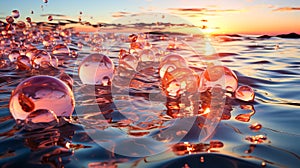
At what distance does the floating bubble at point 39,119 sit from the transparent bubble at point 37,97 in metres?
0.04

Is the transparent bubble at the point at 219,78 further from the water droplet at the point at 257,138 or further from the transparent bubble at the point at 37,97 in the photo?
the transparent bubble at the point at 37,97

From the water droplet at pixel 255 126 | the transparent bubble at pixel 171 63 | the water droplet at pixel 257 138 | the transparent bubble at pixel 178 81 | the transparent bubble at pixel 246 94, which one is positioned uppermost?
the transparent bubble at pixel 171 63

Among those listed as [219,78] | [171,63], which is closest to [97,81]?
[171,63]

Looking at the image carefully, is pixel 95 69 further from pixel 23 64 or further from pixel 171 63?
pixel 23 64

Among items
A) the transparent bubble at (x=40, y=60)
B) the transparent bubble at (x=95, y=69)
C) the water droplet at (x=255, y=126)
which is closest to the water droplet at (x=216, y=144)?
the water droplet at (x=255, y=126)

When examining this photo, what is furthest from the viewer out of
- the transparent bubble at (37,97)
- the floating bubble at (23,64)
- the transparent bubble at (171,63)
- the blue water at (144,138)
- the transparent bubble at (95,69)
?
the floating bubble at (23,64)

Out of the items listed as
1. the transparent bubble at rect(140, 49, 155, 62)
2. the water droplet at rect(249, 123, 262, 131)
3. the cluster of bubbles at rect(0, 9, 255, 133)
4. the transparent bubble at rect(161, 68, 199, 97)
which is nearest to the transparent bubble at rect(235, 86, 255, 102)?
the cluster of bubbles at rect(0, 9, 255, 133)

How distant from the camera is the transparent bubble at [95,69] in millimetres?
4488

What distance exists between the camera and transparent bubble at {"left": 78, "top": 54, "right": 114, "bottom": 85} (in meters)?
4.49

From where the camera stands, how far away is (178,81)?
12.7ft

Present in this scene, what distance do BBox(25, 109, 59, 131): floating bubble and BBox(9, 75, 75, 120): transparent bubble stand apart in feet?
0.13

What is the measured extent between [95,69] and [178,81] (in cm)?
141

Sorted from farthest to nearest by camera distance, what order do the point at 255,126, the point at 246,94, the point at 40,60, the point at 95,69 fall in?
the point at 40,60 → the point at 95,69 → the point at 246,94 → the point at 255,126

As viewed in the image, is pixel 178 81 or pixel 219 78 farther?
pixel 219 78
